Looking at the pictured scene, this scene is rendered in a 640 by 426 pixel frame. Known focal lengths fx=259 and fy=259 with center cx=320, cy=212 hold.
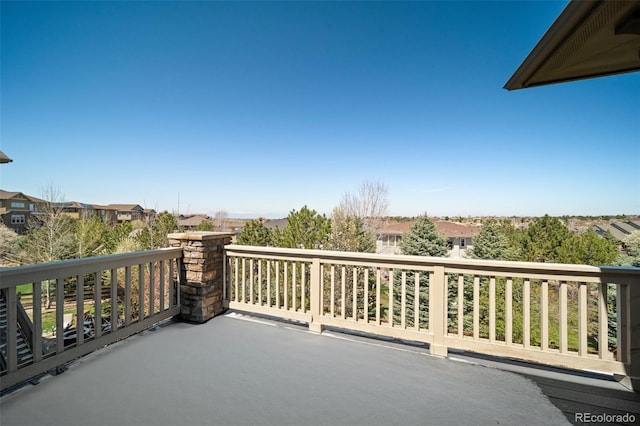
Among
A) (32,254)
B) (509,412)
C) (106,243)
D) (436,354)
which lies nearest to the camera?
(509,412)

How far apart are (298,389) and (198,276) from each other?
6.29 ft

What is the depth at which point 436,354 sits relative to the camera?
95.2 inches

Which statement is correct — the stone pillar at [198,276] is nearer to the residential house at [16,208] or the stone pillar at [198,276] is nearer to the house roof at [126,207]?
the residential house at [16,208]

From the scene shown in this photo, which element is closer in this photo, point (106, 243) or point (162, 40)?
point (162, 40)

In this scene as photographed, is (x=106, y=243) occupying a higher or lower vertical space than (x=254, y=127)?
lower

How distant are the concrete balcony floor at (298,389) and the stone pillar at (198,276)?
0.56 meters

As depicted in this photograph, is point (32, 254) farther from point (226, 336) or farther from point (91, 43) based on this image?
point (226, 336)

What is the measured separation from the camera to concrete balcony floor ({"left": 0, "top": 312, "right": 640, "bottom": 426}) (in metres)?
1.60

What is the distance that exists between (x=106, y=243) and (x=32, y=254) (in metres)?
5.93

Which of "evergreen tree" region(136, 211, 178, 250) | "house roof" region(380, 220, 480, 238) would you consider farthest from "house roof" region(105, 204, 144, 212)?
"house roof" region(380, 220, 480, 238)

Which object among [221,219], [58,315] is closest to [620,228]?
[58,315]

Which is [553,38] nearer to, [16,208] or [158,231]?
[158,231]

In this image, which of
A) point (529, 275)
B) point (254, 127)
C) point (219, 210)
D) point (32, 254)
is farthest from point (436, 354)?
point (219, 210)

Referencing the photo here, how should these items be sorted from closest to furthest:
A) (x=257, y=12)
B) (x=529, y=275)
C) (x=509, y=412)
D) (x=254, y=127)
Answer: (x=509, y=412)
(x=529, y=275)
(x=257, y=12)
(x=254, y=127)
